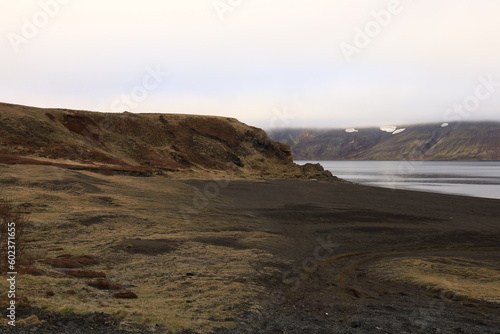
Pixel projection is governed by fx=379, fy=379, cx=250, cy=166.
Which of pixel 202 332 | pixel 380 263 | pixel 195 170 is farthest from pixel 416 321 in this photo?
pixel 195 170

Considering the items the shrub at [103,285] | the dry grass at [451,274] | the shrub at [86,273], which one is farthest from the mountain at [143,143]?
the dry grass at [451,274]

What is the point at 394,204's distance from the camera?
4225 cm

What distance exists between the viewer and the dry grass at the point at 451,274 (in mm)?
15074

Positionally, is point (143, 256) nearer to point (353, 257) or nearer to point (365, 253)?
point (353, 257)

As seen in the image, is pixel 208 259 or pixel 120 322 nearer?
pixel 120 322

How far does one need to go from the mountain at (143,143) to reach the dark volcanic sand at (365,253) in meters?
30.2

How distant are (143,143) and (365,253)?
68696 millimetres

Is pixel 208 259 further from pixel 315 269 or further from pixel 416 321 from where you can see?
pixel 416 321

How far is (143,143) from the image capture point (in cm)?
8300

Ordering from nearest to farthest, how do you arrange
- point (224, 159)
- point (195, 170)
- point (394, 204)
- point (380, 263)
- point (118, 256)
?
point (118, 256), point (380, 263), point (394, 204), point (195, 170), point (224, 159)

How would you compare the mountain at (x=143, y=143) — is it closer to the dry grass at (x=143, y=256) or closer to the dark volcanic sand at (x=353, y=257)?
the dry grass at (x=143, y=256)

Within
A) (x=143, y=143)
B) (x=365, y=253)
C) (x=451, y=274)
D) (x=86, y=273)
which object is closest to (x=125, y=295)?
(x=86, y=273)

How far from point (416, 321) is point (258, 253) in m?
9.89

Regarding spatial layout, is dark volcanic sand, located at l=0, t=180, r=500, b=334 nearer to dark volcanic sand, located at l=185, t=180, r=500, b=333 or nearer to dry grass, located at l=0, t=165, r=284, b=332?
dark volcanic sand, located at l=185, t=180, r=500, b=333
